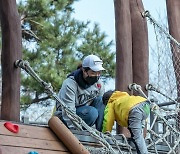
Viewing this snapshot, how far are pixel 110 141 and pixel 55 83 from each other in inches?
212

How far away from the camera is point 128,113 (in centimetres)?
505

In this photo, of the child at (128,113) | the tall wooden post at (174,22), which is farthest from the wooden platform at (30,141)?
the tall wooden post at (174,22)

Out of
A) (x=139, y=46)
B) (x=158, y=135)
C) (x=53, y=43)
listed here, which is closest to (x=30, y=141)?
(x=158, y=135)

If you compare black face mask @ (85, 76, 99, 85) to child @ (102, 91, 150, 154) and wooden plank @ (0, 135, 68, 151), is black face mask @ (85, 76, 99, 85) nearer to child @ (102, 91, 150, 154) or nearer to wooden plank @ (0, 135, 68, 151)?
child @ (102, 91, 150, 154)

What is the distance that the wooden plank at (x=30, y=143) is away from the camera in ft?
14.0

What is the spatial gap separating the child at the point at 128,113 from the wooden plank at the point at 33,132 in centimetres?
66

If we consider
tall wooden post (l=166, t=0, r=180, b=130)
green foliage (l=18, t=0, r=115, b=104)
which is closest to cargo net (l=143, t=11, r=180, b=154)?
tall wooden post (l=166, t=0, r=180, b=130)

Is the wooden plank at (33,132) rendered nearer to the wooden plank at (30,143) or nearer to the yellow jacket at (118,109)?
the wooden plank at (30,143)

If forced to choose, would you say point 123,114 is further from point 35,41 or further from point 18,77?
point 35,41

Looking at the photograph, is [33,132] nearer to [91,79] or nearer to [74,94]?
[74,94]

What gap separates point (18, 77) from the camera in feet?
17.1

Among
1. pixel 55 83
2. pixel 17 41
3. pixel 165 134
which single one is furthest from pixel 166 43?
pixel 55 83

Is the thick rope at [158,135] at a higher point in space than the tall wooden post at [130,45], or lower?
lower

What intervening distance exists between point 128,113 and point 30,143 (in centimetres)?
99
